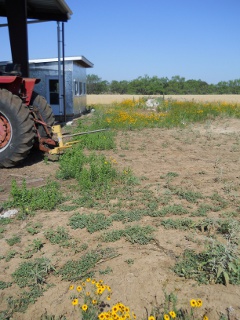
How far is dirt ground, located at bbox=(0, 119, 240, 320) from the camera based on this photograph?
2.46 metres

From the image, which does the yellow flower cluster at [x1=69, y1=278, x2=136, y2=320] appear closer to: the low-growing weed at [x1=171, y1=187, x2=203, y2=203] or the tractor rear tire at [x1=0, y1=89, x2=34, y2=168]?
the low-growing weed at [x1=171, y1=187, x2=203, y2=203]

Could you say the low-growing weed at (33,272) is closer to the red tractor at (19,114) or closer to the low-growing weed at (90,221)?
the low-growing weed at (90,221)

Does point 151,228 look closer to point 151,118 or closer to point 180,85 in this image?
point 151,118

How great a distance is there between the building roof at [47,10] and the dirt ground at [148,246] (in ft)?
16.9

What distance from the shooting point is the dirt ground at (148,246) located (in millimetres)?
2465

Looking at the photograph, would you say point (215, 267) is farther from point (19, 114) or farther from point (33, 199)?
point (19, 114)

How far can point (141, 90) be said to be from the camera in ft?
214

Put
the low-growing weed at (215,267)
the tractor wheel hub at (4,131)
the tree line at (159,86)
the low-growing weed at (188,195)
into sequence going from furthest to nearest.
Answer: the tree line at (159,86), the tractor wheel hub at (4,131), the low-growing weed at (188,195), the low-growing weed at (215,267)

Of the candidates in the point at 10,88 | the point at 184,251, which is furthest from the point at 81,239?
the point at 10,88

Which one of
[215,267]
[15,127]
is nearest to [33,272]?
[215,267]

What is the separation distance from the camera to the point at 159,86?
64.2m

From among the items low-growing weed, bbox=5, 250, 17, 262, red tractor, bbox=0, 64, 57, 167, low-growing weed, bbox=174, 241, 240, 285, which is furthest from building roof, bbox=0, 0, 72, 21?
low-growing weed, bbox=174, 241, 240, 285

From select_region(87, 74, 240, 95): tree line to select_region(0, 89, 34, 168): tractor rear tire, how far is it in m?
58.9

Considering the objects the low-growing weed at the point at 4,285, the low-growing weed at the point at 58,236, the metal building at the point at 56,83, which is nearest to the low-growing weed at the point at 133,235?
the low-growing weed at the point at 58,236
